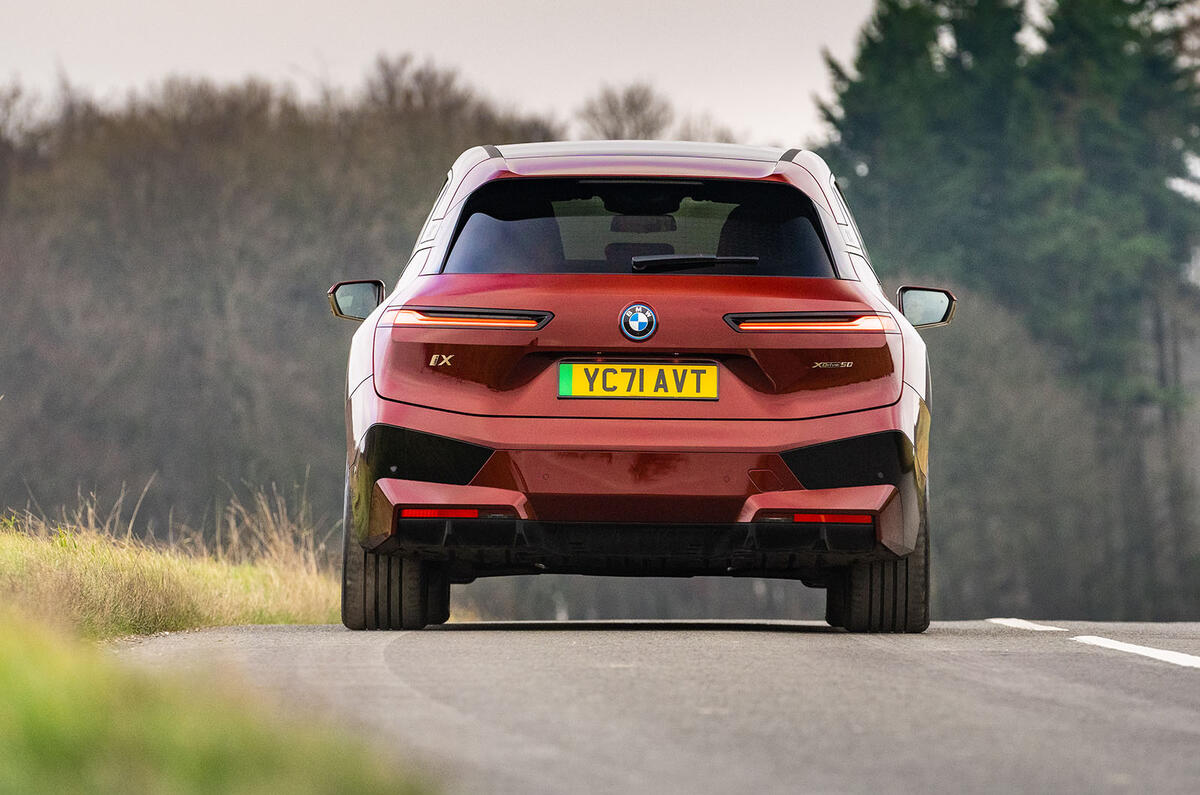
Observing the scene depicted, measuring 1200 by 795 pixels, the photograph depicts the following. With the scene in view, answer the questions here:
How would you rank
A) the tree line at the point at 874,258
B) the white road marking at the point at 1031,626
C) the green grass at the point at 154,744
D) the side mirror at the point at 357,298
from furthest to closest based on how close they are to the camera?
the tree line at the point at 874,258 → the white road marking at the point at 1031,626 → the side mirror at the point at 357,298 → the green grass at the point at 154,744

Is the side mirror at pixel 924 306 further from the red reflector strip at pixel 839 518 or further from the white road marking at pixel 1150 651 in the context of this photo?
the white road marking at pixel 1150 651

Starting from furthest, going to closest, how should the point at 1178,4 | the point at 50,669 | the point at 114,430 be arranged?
the point at 1178,4 → the point at 114,430 → the point at 50,669

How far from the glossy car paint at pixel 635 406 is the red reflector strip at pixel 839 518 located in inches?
1.6

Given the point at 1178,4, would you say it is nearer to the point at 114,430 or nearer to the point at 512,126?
the point at 512,126

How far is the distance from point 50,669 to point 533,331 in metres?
2.90

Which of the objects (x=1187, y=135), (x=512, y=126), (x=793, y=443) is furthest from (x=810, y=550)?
(x=1187, y=135)

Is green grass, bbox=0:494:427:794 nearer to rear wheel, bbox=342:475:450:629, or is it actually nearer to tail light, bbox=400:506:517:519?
rear wheel, bbox=342:475:450:629

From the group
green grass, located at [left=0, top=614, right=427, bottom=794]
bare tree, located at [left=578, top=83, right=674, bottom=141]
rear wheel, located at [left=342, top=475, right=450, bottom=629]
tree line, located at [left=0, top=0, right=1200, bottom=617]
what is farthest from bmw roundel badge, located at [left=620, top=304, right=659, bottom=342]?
bare tree, located at [left=578, top=83, right=674, bottom=141]

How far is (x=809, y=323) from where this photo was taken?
740 centimetres

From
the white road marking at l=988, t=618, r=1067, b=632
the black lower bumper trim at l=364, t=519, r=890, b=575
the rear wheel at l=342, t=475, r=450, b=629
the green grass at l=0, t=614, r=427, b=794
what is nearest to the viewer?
the green grass at l=0, t=614, r=427, b=794

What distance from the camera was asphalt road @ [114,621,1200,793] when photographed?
Answer: 4078mm

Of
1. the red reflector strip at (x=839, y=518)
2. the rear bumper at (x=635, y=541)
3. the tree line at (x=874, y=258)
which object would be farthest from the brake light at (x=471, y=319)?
the tree line at (x=874, y=258)

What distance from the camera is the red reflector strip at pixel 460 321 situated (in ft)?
23.9

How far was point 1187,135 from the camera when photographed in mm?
67688
